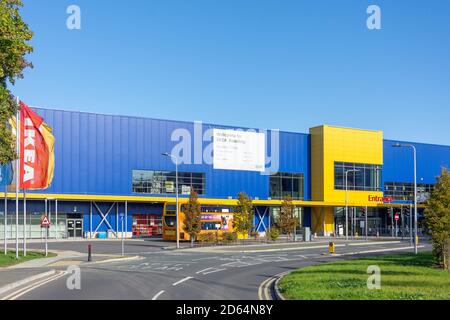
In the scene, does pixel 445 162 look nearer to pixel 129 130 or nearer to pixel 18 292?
pixel 129 130

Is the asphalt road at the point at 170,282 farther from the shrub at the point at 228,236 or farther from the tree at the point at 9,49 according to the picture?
the shrub at the point at 228,236

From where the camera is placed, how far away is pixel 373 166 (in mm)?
92250

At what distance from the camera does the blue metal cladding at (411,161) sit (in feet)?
310

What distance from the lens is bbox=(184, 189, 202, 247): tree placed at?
56.6 meters

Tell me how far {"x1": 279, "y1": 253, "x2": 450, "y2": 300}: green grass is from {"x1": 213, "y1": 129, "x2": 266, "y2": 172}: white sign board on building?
5133 cm

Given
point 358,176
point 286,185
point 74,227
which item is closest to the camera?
point 74,227

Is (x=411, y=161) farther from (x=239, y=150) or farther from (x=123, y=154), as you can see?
(x=123, y=154)

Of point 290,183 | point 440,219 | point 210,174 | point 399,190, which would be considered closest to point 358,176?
point 399,190

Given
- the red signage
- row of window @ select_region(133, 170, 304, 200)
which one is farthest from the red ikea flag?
the red signage

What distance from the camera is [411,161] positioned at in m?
97.5

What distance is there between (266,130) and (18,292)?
66284mm

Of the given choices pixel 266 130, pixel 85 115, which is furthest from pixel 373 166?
pixel 85 115

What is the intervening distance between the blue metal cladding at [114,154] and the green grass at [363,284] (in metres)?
46.8

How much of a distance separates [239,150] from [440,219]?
172 ft
